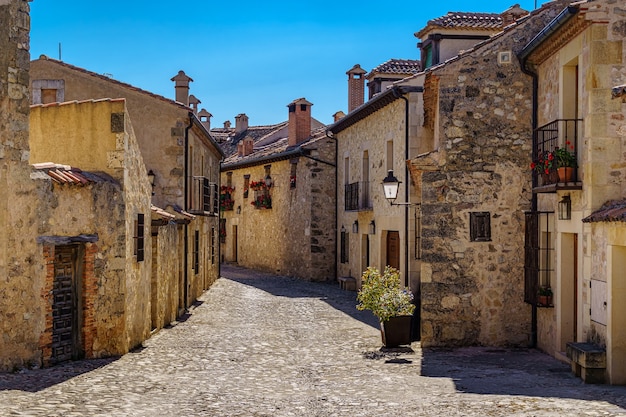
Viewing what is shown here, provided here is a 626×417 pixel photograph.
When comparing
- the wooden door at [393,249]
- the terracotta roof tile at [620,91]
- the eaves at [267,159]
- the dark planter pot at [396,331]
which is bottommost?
the dark planter pot at [396,331]

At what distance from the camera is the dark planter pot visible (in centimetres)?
1392

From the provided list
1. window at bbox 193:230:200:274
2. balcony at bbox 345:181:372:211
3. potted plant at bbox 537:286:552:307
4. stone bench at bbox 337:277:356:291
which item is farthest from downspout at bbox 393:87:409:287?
stone bench at bbox 337:277:356:291

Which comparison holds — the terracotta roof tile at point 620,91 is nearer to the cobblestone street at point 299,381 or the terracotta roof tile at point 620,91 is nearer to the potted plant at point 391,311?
the cobblestone street at point 299,381

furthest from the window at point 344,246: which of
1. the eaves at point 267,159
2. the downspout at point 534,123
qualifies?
the downspout at point 534,123

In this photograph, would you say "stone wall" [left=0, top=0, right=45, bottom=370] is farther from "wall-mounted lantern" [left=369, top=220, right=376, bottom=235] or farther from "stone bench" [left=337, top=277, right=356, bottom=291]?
"stone bench" [left=337, top=277, right=356, bottom=291]

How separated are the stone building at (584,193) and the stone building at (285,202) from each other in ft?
55.5

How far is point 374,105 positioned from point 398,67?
371cm

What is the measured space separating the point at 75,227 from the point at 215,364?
3089 mm

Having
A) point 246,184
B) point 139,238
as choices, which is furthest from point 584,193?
point 246,184

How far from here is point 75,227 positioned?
1210 centimetres

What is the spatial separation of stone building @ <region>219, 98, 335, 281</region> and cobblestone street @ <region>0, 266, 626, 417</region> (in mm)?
13394

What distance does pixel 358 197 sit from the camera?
2538 cm

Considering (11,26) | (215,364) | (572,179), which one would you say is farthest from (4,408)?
(572,179)

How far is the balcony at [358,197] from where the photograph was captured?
24.5 meters
